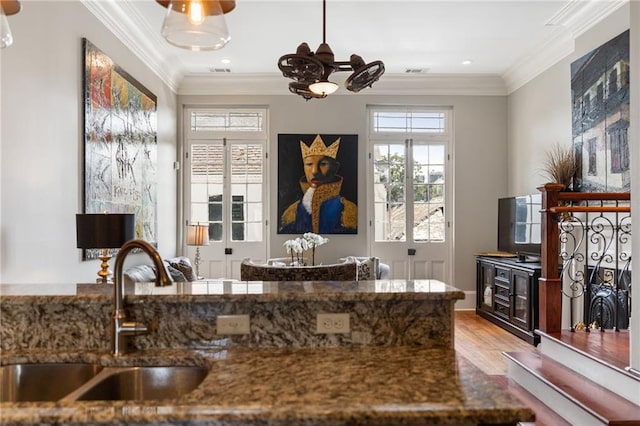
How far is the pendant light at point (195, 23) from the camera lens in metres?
1.39

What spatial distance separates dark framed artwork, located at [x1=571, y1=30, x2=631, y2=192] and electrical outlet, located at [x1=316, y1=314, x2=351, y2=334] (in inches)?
130

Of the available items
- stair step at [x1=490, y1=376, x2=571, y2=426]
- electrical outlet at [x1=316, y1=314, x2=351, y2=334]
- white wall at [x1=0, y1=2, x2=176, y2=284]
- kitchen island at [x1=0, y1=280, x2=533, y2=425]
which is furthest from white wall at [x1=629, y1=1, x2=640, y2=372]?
white wall at [x1=0, y1=2, x2=176, y2=284]

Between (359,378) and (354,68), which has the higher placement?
(354,68)

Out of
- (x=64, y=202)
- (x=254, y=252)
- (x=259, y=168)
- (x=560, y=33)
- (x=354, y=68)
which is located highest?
(x=560, y=33)

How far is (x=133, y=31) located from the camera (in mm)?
4523

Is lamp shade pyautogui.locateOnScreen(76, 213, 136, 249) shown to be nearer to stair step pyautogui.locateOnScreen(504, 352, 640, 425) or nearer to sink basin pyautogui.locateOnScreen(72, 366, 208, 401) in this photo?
sink basin pyautogui.locateOnScreen(72, 366, 208, 401)

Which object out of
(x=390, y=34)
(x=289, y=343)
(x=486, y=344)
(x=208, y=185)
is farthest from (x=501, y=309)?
(x=289, y=343)

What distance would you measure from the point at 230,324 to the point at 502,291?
4.52 m

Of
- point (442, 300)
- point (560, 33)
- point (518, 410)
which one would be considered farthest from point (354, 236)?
point (518, 410)

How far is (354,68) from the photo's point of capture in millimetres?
3715

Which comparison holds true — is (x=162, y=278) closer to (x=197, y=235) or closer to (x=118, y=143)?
(x=118, y=143)

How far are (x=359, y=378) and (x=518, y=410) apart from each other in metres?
0.39

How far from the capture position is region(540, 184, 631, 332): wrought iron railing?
11.5 feet

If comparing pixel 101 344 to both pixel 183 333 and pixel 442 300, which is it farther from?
pixel 442 300
